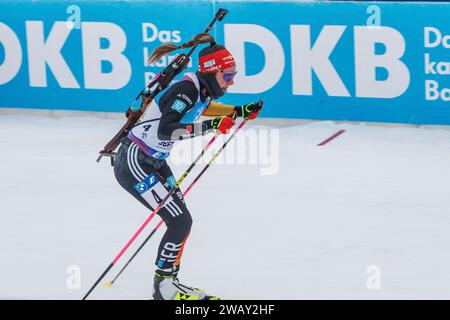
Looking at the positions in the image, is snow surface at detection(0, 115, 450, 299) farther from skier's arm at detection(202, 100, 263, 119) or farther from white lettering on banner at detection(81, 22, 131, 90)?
skier's arm at detection(202, 100, 263, 119)

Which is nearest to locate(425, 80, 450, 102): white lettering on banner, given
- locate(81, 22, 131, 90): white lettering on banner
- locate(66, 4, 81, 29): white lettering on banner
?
locate(81, 22, 131, 90): white lettering on banner

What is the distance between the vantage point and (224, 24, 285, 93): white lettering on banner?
12.2 m

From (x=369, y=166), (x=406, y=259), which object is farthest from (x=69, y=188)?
(x=406, y=259)

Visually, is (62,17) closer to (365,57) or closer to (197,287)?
(365,57)

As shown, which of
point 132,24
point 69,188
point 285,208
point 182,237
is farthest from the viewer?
point 132,24

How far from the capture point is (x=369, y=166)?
10.7m

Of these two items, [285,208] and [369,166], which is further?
[369,166]

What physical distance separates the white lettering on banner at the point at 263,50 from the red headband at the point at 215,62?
5.22 m

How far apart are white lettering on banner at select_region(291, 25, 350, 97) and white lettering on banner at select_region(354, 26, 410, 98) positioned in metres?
0.26

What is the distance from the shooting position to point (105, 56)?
1288cm

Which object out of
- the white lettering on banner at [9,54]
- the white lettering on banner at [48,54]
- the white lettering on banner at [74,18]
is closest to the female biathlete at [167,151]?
the white lettering on banner at [74,18]

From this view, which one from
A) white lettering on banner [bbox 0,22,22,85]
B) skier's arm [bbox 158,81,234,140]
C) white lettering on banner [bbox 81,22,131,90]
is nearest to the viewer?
skier's arm [bbox 158,81,234,140]

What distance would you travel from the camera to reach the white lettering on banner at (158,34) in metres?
12.6
